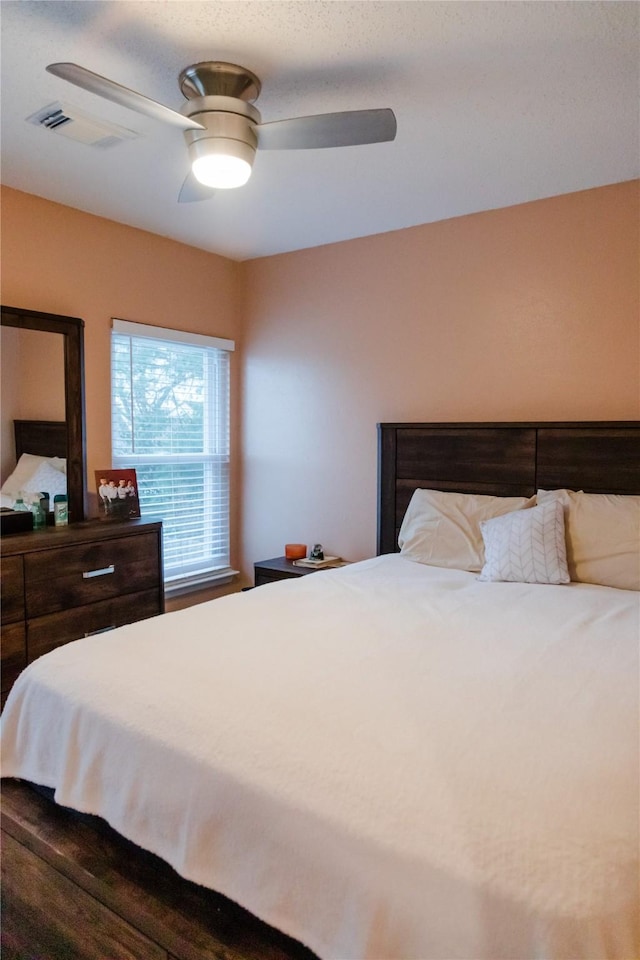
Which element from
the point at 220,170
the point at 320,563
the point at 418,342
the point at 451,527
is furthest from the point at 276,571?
the point at 220,170

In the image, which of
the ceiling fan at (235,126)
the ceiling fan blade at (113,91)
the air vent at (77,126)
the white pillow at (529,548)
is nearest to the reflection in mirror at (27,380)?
the air vent at (77,126)

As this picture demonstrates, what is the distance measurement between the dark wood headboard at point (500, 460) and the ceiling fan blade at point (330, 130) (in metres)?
1.61

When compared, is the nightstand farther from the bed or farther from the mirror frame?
the bed

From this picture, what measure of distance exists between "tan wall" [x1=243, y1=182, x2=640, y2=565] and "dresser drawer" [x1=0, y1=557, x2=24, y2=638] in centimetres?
182

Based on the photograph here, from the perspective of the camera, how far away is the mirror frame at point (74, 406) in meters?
3.07

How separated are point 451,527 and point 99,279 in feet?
7.53

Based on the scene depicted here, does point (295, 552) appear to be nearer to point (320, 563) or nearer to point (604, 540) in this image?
point (320, 563)

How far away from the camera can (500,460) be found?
303 cm

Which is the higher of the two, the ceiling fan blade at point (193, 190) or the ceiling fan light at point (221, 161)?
the ceiling fan blade at point (193, 190)

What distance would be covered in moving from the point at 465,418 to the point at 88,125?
218 centimetres

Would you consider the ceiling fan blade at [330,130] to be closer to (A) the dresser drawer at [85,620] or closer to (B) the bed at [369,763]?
(B) the bed at [369,763]

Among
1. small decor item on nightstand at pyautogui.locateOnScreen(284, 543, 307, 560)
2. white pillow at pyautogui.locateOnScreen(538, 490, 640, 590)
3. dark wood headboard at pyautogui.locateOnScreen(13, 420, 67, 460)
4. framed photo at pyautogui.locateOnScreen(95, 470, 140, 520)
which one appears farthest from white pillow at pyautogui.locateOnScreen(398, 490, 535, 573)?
dark wood headboard at pyautogui.locateOnScreen(13, 420, 67, 460)

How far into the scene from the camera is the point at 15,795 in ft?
5.41

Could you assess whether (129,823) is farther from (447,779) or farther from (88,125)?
(88,125)
